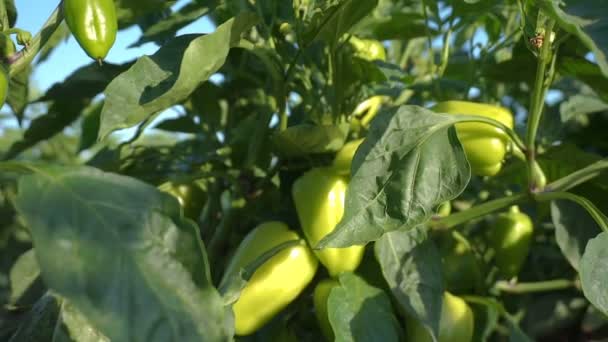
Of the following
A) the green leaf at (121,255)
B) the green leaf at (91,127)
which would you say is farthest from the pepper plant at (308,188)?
the green leaf at (91,127)

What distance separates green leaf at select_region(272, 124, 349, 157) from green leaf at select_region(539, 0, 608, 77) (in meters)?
0.29

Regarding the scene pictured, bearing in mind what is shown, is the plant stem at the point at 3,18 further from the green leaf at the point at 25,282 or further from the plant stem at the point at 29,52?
the green leaf at the point at 25,282

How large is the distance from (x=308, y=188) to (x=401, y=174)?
0.54ft

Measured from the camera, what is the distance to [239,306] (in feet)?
2.56

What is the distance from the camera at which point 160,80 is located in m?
0.68

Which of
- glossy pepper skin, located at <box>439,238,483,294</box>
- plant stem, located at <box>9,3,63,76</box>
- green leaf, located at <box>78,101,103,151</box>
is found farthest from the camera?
green leaf, located at <box>78,101,103,151</box>

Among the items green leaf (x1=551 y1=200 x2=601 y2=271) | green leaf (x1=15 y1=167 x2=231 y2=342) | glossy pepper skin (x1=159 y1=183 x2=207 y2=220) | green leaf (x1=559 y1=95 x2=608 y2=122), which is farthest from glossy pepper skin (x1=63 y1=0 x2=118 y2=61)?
green leaf (x1=559 y1=95 x2=608 y2=122)

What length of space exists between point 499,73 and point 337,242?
51 cm

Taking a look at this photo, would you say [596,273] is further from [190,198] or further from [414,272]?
[190,198]

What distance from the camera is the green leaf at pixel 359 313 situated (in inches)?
27.7

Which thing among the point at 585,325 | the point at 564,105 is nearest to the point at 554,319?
the point at 585,325

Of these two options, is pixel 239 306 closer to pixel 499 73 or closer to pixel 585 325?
pixel 499 73

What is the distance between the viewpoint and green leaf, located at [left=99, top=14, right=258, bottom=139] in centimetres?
64

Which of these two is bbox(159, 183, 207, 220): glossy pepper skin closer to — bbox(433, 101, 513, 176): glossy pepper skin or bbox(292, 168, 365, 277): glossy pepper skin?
bbox(292, 168, 365, 277): glossy pepper skin
